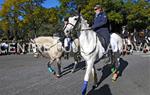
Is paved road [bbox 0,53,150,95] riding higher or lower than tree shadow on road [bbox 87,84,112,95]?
lower

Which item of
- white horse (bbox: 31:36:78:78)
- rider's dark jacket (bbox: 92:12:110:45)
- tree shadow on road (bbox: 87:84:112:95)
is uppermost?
rider's dark jacket (bbox: 92:12:110:45)

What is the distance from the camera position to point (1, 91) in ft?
38.0

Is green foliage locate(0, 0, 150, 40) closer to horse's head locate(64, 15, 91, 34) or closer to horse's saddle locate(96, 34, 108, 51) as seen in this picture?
horse's saddle locate(96, 34, 108, 51)

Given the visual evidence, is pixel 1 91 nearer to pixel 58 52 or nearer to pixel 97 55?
pixel 97 55

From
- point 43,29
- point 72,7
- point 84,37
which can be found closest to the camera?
point 84,37

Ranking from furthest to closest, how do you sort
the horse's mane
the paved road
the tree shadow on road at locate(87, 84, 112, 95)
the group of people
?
the horse's mane
the group of people
the paved road
the tree shadow on road at locate(87, 84, 112, 95)

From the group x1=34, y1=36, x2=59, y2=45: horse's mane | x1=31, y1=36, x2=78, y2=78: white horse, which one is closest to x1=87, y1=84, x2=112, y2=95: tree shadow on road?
x1=31, y1=36, x2=78, y2=78: white horse

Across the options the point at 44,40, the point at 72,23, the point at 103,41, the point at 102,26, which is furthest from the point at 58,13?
the point at 72,23

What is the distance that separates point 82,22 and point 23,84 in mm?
3511

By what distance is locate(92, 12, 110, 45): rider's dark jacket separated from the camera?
41.1ft

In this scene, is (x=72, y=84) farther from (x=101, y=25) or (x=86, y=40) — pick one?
(x=86, y=40)

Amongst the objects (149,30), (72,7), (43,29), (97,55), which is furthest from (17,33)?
(97,55)

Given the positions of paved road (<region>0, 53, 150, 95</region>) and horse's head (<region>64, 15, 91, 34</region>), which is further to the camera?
paved road (<region>0, 53, 150, 95</region>)

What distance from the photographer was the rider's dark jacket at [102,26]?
12.5 meters
